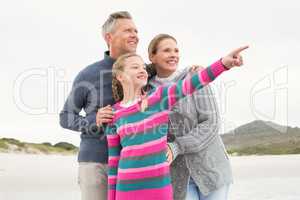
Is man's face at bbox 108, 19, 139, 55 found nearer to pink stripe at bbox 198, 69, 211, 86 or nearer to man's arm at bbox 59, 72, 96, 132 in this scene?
man's arm at bbox 59, 72, 96, 132

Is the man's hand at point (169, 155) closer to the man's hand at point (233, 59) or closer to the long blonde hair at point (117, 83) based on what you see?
the long blonde hair at point (117, 83)

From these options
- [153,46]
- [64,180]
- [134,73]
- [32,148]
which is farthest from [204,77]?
[32,148]

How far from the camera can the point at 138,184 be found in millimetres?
2396

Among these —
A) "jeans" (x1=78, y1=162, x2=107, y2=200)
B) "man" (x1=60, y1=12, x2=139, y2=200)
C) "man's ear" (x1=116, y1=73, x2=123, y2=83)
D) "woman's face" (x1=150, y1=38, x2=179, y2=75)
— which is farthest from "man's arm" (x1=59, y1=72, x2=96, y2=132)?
"woman's face" (x1=150, y1=38, x2=179, y2=75)

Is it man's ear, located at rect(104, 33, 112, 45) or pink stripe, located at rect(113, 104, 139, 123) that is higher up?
man's ear, located at rect(104, 33, 112, 45)

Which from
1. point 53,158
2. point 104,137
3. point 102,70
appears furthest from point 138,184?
point 53,158

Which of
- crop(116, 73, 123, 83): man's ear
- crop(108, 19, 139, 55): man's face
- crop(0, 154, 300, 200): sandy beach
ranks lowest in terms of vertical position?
crop(0, 154, 300, 200): sandy beach

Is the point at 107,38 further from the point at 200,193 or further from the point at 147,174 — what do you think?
the point at 200,193

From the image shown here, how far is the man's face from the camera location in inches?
113

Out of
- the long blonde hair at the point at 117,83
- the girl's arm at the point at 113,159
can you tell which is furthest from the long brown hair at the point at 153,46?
the girl's arm at the point at 113,159

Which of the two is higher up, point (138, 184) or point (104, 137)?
point (104, 137)

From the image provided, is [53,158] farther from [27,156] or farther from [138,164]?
[138,164]

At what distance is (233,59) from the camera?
2227 millimetres

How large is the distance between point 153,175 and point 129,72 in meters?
0.54
